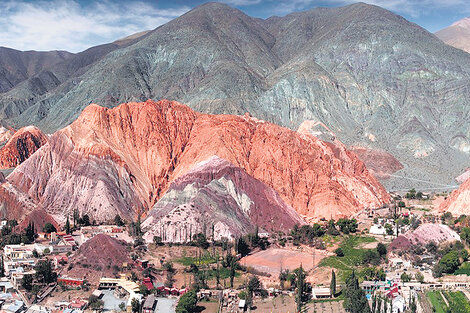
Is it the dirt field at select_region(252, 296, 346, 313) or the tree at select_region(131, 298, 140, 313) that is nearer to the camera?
→ the tree at select_region(131, 298, 140, 313)

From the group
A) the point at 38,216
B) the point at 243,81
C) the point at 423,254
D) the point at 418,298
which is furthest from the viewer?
the point at 243,81

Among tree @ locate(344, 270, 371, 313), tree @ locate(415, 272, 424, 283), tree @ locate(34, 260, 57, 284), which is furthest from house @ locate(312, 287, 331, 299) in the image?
tree @ locate(34, 260, 57, 284)

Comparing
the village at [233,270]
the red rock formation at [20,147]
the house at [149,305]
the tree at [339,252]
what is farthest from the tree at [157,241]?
the red rock formation at [20,147]

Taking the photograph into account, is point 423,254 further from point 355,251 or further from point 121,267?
point 121,267

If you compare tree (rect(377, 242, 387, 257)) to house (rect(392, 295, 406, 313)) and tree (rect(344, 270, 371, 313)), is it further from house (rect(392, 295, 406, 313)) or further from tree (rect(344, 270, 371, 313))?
house (rect(392, 295, 406, 313))

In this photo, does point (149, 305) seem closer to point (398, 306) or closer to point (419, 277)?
point (398, 306)

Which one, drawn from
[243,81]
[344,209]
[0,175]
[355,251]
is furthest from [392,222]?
[243,81]
